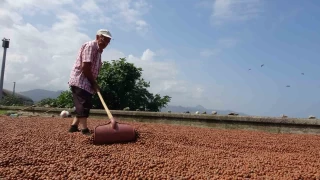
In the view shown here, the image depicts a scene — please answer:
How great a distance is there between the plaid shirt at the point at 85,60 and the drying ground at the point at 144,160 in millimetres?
727

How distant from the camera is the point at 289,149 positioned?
4273 millimetres

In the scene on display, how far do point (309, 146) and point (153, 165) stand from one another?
2814mm

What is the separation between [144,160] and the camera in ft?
10.0

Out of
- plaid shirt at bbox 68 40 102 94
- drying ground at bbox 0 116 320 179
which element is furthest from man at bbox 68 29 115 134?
drying ground at bbox 0 116 320 179

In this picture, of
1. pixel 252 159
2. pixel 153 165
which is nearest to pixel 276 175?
pixel 252 159

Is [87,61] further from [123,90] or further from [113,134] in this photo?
[123,90]

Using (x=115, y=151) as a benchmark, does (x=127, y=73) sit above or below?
above

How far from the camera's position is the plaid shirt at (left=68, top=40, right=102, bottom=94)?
4.38 meters

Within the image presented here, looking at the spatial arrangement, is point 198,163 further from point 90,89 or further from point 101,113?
point 101,113

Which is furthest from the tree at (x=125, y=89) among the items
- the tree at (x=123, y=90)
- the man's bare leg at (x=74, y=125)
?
the man's bare leg at (x=74, y=125)

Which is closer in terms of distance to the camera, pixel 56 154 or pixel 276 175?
pixel 276 175

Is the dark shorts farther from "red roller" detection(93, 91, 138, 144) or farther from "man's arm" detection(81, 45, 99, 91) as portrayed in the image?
"red roller" detection(93, 91, 138, 144)

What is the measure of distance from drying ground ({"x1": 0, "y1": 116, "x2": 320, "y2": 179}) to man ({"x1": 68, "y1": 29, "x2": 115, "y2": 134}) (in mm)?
366

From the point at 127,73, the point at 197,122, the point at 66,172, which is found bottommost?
the point at 66,172
